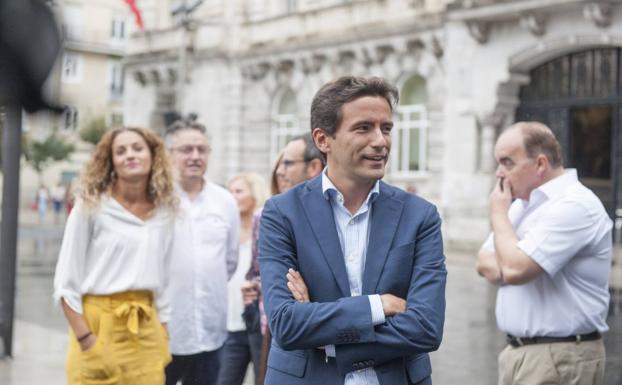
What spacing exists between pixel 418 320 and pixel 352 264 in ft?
0.94

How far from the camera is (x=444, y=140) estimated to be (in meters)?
22.7

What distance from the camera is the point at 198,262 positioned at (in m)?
5.02

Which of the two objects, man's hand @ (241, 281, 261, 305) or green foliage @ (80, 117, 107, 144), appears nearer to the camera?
green foliage @ (80, 117, 107, 144)

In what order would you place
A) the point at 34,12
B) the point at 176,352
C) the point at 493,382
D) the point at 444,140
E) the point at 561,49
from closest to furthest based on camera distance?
the point at 34,12, the point at 176,352, the point at 493,382, the point at 561,49, the point at 444,140

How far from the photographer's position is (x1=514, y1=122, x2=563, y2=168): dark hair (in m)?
3.98

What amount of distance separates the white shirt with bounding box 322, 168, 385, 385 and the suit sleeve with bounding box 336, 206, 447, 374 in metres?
0.07

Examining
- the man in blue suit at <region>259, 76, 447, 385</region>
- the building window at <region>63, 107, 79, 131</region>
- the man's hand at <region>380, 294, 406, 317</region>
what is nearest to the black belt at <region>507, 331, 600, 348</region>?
the man in blue suit at <region>259, 76, 447, 385</region>

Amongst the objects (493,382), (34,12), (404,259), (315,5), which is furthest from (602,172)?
(34,12)

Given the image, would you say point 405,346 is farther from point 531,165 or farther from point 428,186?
point 428,186

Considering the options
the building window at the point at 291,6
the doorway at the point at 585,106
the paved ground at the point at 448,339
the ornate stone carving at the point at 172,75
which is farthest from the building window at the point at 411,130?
the ornate stone carving at the point at 172,75

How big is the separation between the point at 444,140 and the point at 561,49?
155 inches

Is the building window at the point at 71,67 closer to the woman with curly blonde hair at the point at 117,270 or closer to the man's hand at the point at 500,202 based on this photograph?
the man's hand at the point at 500,202

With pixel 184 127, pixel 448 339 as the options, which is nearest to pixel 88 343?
pixel 184 127

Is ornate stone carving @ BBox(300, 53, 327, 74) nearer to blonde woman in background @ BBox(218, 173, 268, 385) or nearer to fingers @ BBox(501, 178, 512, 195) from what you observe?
blonde woman in background @ BBox(218, 173, 268, 385)
